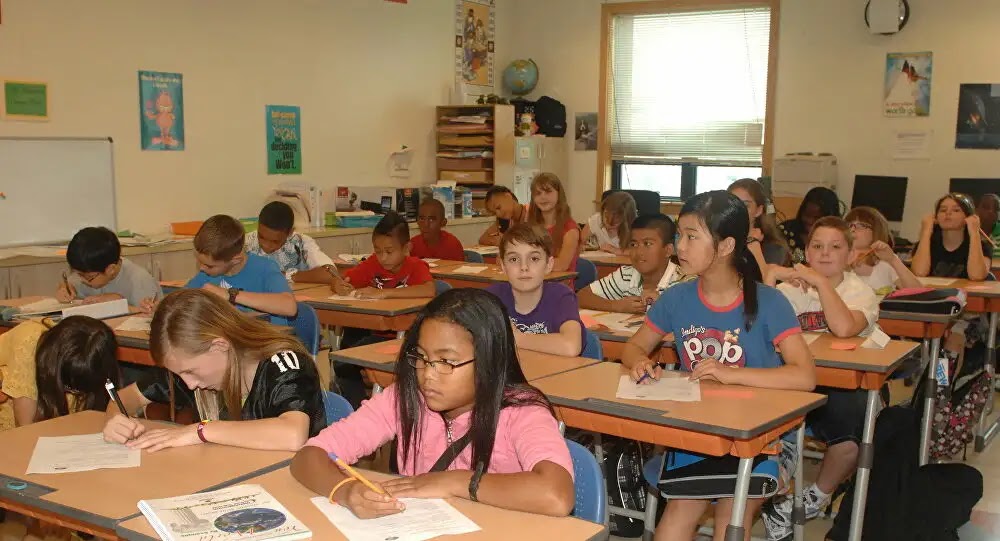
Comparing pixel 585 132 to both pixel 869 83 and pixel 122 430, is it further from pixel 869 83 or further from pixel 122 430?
pixel 122 430

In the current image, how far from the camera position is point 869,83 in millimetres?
8172

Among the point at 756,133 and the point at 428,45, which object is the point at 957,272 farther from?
the point at 428,45

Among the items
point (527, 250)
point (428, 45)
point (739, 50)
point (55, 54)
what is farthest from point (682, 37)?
point (527, 250)

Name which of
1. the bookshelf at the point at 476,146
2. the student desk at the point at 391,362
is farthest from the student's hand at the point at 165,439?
the bookshelf at the point at 476,146

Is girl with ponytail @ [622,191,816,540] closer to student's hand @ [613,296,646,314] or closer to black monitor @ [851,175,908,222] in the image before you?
student's hand @ [613,296,646,314]

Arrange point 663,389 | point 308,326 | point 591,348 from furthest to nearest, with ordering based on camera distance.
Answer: point 308,326 < point 591,348 < point 663,389

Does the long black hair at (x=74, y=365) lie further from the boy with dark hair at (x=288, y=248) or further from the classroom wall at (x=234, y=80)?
the classroom wall at (x=234, y=80)

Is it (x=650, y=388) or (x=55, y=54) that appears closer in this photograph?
(x=650, y=388)

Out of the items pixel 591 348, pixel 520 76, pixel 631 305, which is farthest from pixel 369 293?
pixel 520 76

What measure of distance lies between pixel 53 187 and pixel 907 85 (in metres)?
A: 6.24

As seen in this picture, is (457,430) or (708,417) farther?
(708,417)

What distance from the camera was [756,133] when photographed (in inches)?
346

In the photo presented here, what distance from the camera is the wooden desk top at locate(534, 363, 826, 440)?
2.47 metres

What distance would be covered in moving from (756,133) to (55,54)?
555 centimetres
